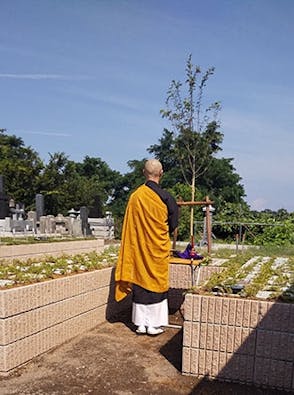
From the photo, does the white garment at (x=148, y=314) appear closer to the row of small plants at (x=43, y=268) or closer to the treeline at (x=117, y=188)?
the row of small plants at (x=43, y=268)

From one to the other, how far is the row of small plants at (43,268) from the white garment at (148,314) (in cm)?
64

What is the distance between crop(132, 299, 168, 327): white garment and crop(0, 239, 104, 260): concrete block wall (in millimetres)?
2788

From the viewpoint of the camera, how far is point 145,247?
Answer: 155 inches

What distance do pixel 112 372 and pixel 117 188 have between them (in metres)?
29.3

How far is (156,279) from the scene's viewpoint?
3.92 metres

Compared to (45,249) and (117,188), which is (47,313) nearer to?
(45,249)

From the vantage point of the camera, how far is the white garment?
3.98 m

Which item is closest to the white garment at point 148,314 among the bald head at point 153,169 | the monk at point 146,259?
the monk at point 146,259

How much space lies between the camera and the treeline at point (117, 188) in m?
15.1

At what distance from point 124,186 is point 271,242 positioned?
61.9 ft

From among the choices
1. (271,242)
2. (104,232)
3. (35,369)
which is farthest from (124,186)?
(35,369)

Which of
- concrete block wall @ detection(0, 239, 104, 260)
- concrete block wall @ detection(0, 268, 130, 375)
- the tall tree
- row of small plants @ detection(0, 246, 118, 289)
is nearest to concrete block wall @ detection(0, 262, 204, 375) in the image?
concrete block wall @ detection(0, 268, 130, 375)

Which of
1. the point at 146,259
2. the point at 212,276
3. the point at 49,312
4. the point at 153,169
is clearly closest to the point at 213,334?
the point at 212,276

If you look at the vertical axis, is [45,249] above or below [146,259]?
below
